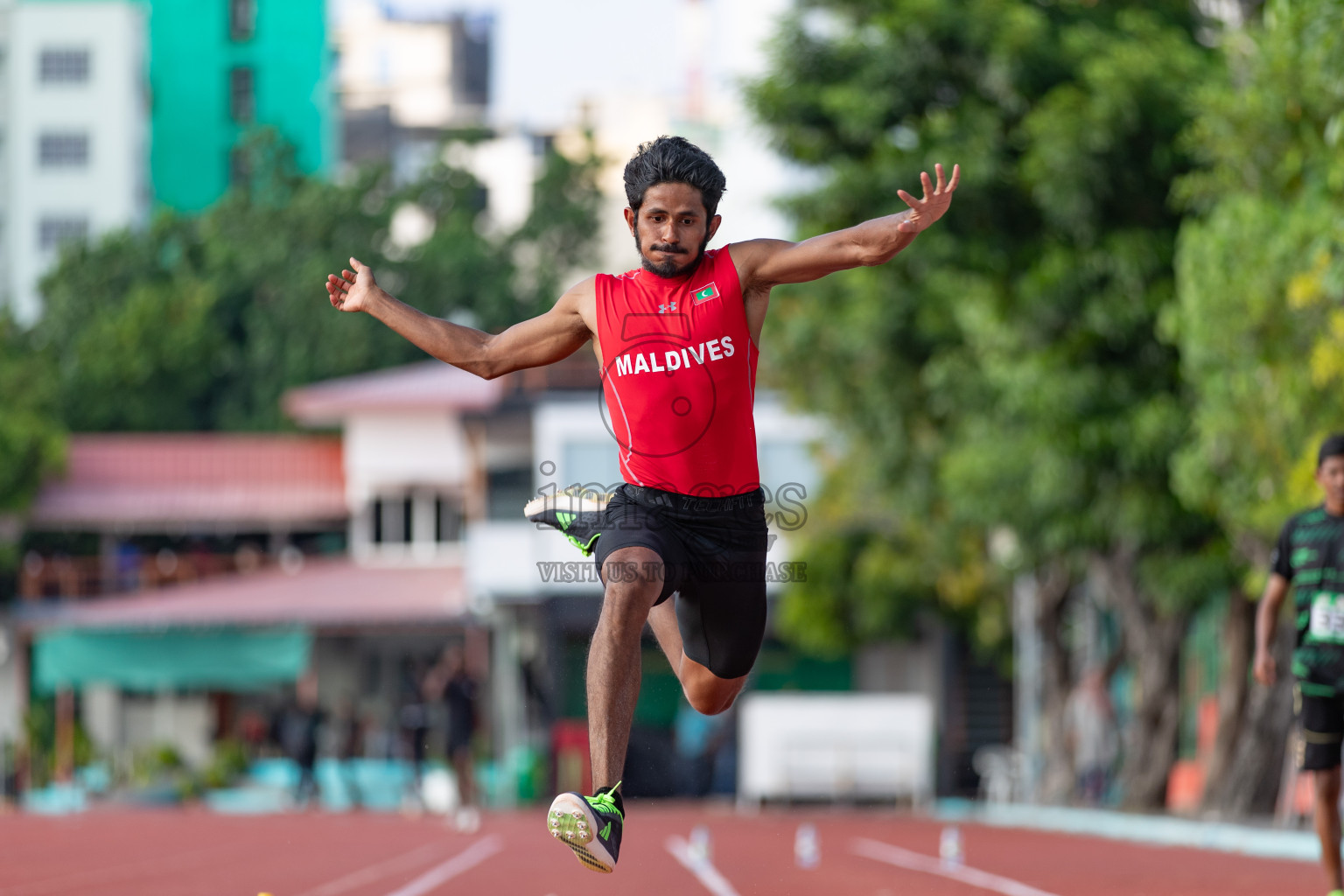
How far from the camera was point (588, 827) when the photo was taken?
21.0ft

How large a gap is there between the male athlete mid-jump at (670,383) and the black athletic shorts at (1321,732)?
3592 millimetres

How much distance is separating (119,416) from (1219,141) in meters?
46.1

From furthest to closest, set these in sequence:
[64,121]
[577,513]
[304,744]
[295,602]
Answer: [64,121]
[295,602]
[304,744]
[577,513]

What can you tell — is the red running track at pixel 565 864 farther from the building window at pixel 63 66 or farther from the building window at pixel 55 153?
the building window at pixel 63 66

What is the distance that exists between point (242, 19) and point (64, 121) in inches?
308

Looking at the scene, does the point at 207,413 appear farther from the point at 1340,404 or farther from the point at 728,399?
the point at 728,399

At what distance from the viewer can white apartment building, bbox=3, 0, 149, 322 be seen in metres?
74.1

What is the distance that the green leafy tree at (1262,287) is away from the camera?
602 inches

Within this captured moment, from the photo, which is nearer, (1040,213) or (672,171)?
(672,171)

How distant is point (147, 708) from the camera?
4562 cm

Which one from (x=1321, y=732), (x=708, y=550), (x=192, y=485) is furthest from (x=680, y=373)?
(x=192, y=485)

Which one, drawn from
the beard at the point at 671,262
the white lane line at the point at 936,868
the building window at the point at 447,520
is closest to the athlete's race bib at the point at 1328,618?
the white lane line at the point at 936,868

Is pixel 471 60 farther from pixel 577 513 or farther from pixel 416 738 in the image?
pixel 577 513

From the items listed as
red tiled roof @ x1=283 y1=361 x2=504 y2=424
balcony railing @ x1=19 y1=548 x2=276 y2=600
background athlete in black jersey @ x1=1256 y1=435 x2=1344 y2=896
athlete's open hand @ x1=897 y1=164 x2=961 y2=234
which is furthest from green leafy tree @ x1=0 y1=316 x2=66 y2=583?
athlete's open hand @ x1=897 y1=164 x2=961 y2=234
